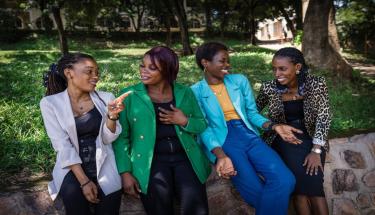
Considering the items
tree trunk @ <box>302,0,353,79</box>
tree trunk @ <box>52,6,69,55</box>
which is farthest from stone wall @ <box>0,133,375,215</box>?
tree trunk @ <box>52,6,69,55</box>

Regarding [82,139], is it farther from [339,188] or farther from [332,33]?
[332,33]

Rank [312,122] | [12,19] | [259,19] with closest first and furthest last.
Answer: [312,122] < [12,19] < [259,19]

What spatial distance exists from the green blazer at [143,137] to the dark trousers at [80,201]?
0.24m

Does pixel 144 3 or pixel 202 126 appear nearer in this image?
pixel 202 126

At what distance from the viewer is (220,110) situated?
359 cm

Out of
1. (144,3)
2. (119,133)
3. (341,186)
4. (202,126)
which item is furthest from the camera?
(144,3)

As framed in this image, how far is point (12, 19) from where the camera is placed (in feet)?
100

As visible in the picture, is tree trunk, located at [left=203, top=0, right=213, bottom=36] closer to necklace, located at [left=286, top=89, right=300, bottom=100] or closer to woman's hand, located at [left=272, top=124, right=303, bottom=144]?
necklace, located at [left=286, top=89, right=300, bottom=100]

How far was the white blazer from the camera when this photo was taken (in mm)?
2941

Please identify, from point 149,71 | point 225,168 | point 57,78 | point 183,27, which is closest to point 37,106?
point 57,78

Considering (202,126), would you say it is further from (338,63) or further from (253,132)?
(338,63)

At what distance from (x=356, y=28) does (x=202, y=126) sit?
2386 cm

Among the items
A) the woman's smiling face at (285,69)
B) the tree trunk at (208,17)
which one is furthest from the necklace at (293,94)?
the tree trunk at (208,17)

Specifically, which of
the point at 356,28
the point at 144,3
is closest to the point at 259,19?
the point at 144,3
